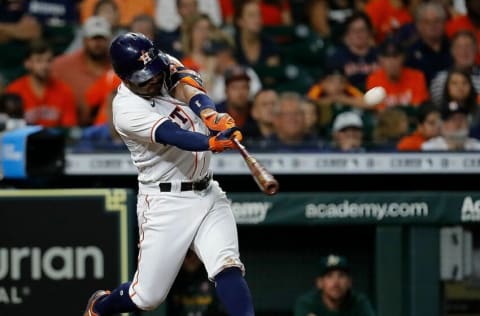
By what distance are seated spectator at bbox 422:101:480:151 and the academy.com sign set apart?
51cm

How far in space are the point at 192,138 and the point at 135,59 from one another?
450 mm

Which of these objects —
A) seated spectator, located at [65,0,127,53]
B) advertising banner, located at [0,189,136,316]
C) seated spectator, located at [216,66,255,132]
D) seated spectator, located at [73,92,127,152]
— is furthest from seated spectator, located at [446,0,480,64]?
advertising banner, located at [0,189,136,316]

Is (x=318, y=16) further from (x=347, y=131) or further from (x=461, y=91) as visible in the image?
(x=347, y=131)

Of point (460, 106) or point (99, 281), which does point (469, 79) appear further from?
point (99, 281)

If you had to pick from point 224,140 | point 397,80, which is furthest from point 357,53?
point 224,140

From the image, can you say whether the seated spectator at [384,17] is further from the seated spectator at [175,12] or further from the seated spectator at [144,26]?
the seated spectator at [144,26]

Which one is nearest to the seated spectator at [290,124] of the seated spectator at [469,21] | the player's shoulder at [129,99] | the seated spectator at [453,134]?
the seated spectator at [453,134]

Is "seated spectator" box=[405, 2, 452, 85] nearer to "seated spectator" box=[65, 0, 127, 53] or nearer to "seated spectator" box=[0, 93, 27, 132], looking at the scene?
"seated spectator" box=[65, 0, 127, 53]

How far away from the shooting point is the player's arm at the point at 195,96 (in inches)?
194

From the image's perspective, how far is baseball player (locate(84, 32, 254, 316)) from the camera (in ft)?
16.8

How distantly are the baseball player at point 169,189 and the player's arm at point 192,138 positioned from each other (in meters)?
0.06

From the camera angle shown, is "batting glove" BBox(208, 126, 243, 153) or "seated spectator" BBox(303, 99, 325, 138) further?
"seated spectator" BBox(303, 99, 325, 138)

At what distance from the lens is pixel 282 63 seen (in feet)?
30.1

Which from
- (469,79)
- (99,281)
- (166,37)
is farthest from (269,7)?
(99,281)
